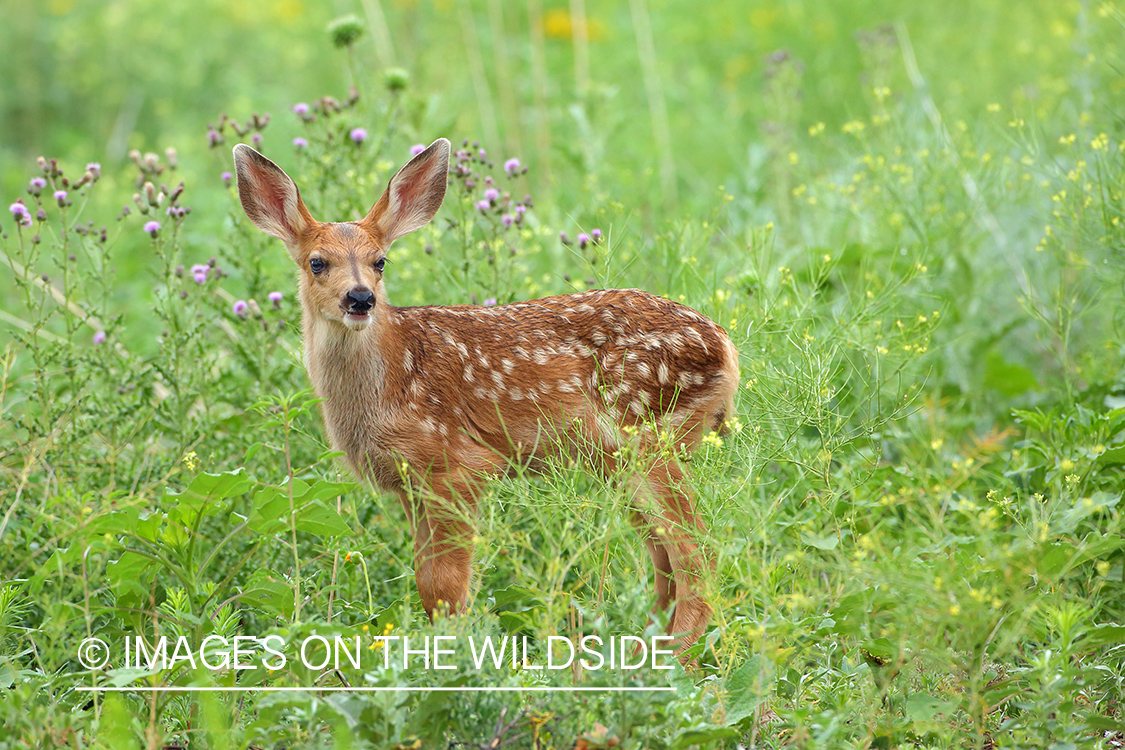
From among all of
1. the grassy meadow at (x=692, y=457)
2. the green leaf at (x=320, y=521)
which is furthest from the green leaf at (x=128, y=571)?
the green leaf at (x=320, y=521)

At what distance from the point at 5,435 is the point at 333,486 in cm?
185

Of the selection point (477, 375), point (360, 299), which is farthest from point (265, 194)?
point (477, 375)

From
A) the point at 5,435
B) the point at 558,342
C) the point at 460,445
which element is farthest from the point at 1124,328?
the point at 5,435

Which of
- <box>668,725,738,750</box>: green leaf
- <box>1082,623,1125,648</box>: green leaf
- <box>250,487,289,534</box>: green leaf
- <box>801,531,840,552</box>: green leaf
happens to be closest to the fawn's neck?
<box>250,487,289,534</box>: green leaf

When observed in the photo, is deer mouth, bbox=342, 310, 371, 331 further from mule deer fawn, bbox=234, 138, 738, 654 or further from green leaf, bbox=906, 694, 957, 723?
green leaf, bbox=906, 694, 957, 723

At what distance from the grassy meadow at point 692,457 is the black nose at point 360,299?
53 cm

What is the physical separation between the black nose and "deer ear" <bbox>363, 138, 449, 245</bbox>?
0.48 meters

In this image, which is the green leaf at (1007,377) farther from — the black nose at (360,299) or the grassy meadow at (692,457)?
the black nose at (360,299)

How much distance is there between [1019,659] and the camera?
3975 mm

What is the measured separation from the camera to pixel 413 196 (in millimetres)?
4559

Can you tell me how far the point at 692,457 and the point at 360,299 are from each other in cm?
134

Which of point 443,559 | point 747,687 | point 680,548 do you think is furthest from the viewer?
point 680,548

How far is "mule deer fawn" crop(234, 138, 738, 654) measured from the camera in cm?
415

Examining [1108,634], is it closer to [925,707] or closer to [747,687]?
[925,707]
